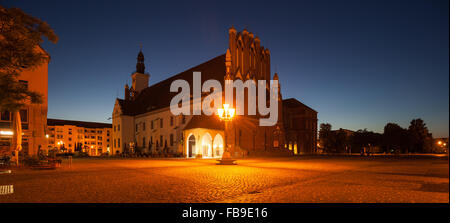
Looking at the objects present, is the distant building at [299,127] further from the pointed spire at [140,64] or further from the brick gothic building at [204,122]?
the pointed spire at [140,64]

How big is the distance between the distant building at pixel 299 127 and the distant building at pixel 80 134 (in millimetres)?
57069

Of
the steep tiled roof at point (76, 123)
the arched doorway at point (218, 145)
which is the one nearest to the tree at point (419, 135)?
the arched doorway at point (218, 145)

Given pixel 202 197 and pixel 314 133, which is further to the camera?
pixel 314 133

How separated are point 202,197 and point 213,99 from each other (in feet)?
118

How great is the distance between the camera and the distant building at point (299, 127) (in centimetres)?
7025

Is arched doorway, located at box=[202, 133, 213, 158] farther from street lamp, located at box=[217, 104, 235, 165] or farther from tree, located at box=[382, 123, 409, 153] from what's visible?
tree, located at box=[382, 123, 409, 153]

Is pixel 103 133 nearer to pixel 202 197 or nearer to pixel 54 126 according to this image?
pixel 54 126

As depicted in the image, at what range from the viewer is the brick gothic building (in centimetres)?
4216

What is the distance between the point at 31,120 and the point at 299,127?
58.6 meters

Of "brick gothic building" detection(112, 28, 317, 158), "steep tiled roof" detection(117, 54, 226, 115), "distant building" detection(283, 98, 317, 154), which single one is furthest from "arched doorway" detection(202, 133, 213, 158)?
"distant building" detection(283, 98, 317, 154)

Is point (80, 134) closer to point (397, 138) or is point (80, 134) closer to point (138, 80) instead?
point (138, 80)
